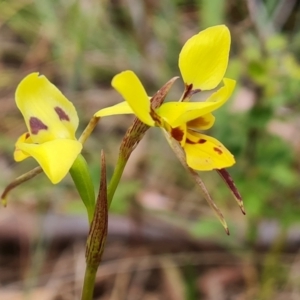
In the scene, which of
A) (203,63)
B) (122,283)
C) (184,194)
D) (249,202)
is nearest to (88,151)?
Result: (184,194)

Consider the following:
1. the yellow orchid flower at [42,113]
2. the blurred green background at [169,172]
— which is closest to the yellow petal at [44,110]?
the yellow orchid flower at [42,113]

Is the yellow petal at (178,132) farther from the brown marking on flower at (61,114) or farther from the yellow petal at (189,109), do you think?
the brown marking on flower at (61,114)

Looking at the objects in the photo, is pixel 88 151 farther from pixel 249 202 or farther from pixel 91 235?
pixel 91 235

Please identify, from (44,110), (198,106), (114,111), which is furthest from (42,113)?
(198,106)

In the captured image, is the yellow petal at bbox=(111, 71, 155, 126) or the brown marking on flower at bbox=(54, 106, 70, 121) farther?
the brown marking on flower at bbox=(54, 106, 70, 121)

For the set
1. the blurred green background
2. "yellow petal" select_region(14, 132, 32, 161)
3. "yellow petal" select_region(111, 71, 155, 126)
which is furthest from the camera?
the blurred green background

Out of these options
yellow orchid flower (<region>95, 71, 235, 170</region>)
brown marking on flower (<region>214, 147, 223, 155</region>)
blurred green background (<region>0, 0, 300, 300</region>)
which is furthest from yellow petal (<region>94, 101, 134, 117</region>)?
blurred green background (<region>0, 0, 300, 300</region>)

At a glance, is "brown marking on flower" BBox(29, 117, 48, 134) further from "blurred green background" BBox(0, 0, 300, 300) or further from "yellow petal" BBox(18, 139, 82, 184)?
"blurred green background" BBox(0, 0, 300, 300)

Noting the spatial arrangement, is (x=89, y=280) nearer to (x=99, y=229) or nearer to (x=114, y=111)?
(x=99, y=229)
